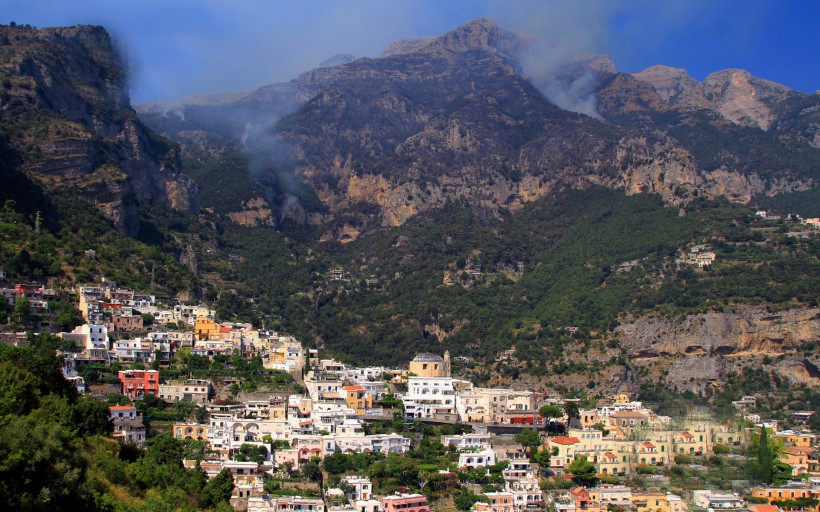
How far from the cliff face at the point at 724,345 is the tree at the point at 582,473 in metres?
33.2

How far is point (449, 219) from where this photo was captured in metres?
144

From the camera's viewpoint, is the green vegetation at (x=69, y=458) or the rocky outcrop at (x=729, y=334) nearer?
the green vegetation at (x=69, y=458)

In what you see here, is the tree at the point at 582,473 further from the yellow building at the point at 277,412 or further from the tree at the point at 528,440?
the yellow building at the point at 277,412

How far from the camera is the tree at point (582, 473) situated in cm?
6066

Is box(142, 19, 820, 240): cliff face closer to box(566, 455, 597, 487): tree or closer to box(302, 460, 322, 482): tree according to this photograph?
box(566, 455, 597, 487): tree

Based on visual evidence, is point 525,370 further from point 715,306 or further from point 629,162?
point 629,162

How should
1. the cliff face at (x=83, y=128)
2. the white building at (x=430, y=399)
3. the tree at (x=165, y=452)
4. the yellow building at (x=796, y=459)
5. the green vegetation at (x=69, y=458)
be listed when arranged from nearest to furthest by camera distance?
1. the green vegetation at (x=69, y=458)
2. the tree at (x=165, y=452)
3. the yellow building at (x=796, y=459)
4. the white building at (x=430, y=399)
5. the cliff face at (x=83, y=128)

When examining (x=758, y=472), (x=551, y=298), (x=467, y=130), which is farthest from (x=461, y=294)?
(x=758, y=472)

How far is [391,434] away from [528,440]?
332 inches

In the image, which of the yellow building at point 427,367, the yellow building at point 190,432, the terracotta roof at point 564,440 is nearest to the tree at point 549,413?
the terracotta roof at point 564,440

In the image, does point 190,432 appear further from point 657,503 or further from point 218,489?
point 657,503

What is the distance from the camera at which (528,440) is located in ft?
209

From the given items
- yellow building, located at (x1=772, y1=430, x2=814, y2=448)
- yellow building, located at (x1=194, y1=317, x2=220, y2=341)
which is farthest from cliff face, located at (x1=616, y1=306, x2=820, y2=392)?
yellow building, located at (x1=194, y1=317, x2=220, y2=341)

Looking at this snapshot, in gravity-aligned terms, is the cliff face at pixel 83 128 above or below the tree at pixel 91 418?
above
